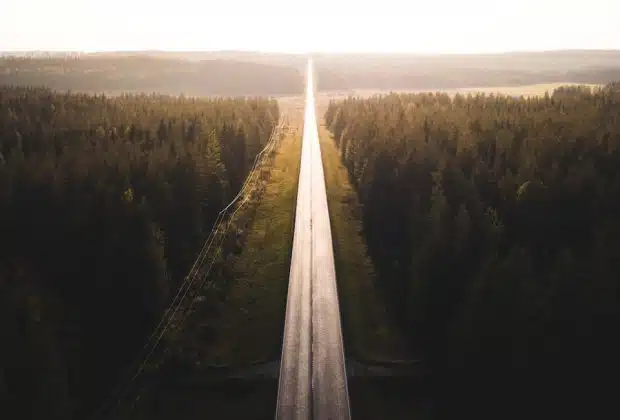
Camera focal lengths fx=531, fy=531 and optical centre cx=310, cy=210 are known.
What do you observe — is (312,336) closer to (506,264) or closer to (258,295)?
(258,295)

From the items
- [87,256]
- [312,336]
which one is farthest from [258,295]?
[87,256]

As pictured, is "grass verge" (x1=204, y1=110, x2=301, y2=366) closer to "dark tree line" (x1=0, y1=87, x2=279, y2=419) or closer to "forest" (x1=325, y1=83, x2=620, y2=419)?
"dark tree line" (x1=0, y1=87, x2=279, y2=419)

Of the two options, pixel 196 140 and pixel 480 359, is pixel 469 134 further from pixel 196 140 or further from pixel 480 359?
pixel 480 359

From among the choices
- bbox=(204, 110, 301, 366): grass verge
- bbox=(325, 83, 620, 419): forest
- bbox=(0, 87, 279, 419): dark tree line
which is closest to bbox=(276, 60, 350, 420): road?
bbox=(204, 110, 301, 366): grass verge

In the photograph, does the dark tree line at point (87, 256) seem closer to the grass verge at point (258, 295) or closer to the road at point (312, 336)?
the grass verge at point (258, 295)

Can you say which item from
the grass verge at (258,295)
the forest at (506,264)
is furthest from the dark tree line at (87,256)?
the forest at (506,264)
